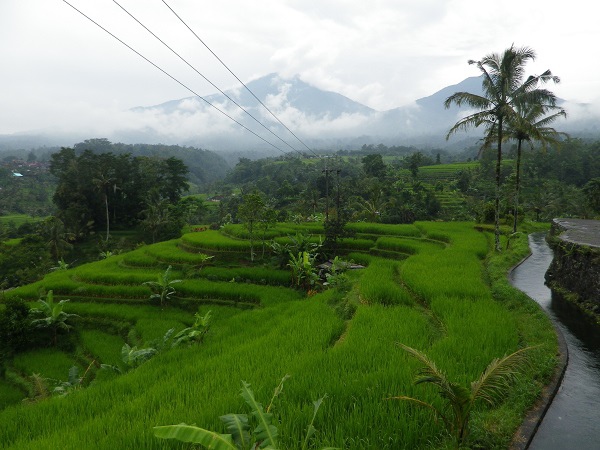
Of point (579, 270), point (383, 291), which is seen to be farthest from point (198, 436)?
point (579, 270)

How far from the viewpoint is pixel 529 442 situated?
13.1 ft

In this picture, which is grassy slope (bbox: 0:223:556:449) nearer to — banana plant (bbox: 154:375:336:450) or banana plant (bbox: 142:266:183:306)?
banana plant (bbox: 154:375:336:450)

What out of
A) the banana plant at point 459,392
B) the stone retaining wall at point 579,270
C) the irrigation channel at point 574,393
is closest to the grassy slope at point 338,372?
the banana plant at point 459,392

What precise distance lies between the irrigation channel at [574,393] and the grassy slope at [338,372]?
29 centimetres

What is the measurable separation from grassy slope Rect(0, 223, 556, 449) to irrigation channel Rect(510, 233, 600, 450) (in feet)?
0.95

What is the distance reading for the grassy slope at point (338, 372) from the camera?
3.95m

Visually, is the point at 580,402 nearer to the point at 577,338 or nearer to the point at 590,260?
the point at 577,338

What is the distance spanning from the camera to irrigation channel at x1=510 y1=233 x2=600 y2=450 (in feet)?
13.3

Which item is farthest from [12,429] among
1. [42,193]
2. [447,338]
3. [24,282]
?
[42,193]

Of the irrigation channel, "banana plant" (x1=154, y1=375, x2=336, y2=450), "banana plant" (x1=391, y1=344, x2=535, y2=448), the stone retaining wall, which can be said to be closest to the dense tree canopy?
the stone retaining wall

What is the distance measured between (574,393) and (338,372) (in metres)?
3.19

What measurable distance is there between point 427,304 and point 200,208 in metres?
42.2

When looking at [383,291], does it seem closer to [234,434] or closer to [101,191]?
[234,434]

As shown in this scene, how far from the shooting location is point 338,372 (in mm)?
5078
